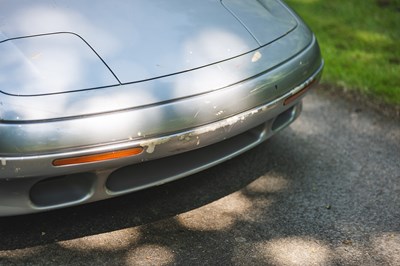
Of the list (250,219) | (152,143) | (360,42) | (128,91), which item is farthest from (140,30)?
(360,42)

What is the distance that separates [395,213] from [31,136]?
1778 millimetres

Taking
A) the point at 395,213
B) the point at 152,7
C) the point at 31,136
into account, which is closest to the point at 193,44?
the point at 152,7

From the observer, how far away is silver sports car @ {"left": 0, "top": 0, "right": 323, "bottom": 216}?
2381 millimetres

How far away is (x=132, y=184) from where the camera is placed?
8.76ft

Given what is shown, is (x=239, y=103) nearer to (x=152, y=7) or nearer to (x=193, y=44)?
(x=193, y=44)

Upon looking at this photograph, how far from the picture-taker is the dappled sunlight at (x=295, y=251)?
2.63 meters

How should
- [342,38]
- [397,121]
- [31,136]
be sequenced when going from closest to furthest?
[31,136] → [397,121] → [342,38]

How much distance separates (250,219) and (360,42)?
269 cm

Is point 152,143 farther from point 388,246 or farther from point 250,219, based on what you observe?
point 388,246

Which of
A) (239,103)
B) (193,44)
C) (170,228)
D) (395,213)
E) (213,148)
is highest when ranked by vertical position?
(193,44)

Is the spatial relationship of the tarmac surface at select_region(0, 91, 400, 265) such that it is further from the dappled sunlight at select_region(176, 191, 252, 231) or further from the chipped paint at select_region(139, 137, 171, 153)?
the chipped paint at select_region(139, 137, 171, 153)

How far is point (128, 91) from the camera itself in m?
2.50

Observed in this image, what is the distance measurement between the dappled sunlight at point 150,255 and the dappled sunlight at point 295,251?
401mm

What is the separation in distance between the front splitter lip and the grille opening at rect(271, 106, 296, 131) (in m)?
0.23
